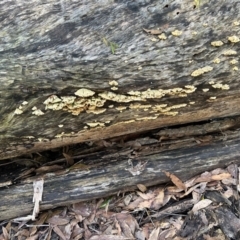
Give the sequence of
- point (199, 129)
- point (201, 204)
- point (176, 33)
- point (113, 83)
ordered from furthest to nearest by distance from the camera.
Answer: point (199, 129) → point (201, 204) → point (113, 83) → point (176, 33)

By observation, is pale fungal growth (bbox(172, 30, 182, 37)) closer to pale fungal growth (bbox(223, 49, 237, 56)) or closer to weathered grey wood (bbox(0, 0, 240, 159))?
weathered grey wood (bbox(0, 0, 240, 159))

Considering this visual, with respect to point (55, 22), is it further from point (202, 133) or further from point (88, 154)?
point (202, 133)

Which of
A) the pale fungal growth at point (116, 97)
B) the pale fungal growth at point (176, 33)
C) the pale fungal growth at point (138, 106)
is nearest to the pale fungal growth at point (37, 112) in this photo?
the pale fungal growth at point (116, 97)

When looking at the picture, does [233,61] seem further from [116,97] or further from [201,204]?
[201,204]

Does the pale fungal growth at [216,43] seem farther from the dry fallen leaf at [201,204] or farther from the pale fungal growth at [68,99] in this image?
the dry fallen leaf at [201,204]

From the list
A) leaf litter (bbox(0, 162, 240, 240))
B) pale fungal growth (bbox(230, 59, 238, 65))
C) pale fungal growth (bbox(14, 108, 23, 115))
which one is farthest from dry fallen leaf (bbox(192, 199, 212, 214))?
pale fungal growth (bbox(14, 108, 23, 115))

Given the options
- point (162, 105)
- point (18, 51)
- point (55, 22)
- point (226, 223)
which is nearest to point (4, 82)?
point (18, 51)

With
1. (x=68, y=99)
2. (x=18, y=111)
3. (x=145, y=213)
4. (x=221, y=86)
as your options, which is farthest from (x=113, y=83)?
(x=145, y=213)

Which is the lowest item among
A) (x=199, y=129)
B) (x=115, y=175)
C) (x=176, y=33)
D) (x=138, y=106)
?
(x=115, y=175)

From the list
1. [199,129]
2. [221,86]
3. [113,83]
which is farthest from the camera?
[199,129]
